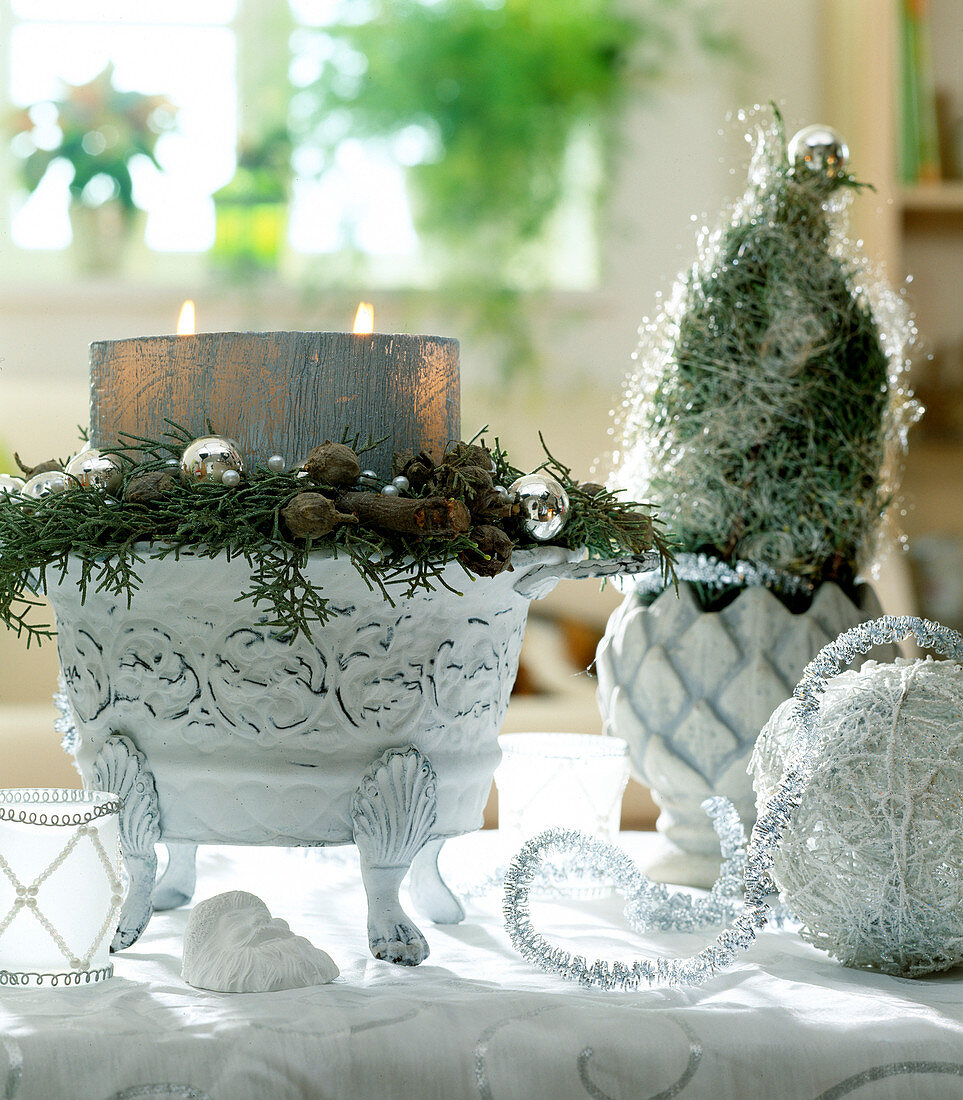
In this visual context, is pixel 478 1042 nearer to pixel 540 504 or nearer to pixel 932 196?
pixel 540 504

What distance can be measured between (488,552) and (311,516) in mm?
85

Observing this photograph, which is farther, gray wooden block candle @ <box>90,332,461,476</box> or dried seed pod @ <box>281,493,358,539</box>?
gray wooden block candle @ <box>90,332,461,476</box>

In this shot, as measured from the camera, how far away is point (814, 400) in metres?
0.77

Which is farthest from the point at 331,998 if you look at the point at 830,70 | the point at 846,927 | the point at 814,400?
the point at 830,70

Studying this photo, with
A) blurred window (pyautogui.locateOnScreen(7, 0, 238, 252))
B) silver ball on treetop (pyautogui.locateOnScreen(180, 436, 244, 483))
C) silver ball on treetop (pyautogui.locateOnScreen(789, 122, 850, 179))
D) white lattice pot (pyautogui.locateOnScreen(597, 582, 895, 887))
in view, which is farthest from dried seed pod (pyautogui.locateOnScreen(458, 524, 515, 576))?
blurred window (pyautogui.locateOnScreen(7, 0, 238, 252))

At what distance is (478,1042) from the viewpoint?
1.51 feet

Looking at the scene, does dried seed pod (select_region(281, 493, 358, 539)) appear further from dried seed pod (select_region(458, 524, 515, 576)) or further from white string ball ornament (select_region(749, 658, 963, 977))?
white string ball ornament (select_region(749, 658, 963, 977))

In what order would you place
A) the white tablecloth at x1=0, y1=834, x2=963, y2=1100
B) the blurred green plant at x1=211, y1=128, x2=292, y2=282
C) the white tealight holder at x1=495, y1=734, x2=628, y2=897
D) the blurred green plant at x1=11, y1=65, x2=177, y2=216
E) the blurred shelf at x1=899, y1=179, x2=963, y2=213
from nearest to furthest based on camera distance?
the white tablecloth at x1=0, y1=834, x2=963, y2=1100
the white tealight holder at x1=495, y1=734, x2=628, y2=897
the blurred shelf at x1=899, y1=179, x2=963, y2=213
the blurred green plant at x1=11, y1=65, x2=177, y2=216
the blurred green plant at x1=211, y1=128, x2=292, y2=282

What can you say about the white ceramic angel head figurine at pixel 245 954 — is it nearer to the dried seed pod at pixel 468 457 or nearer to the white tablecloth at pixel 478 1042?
the white tablecloth at pixel 478 1042

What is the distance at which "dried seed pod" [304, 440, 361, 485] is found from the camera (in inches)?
21.6

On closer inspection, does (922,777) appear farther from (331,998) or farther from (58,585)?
(58,585)

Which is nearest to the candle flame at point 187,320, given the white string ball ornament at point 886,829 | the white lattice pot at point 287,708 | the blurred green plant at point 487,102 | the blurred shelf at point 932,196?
the white lattice pot at point 287,708

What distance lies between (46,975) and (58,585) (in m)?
0.19

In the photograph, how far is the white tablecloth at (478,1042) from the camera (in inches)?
17.3
